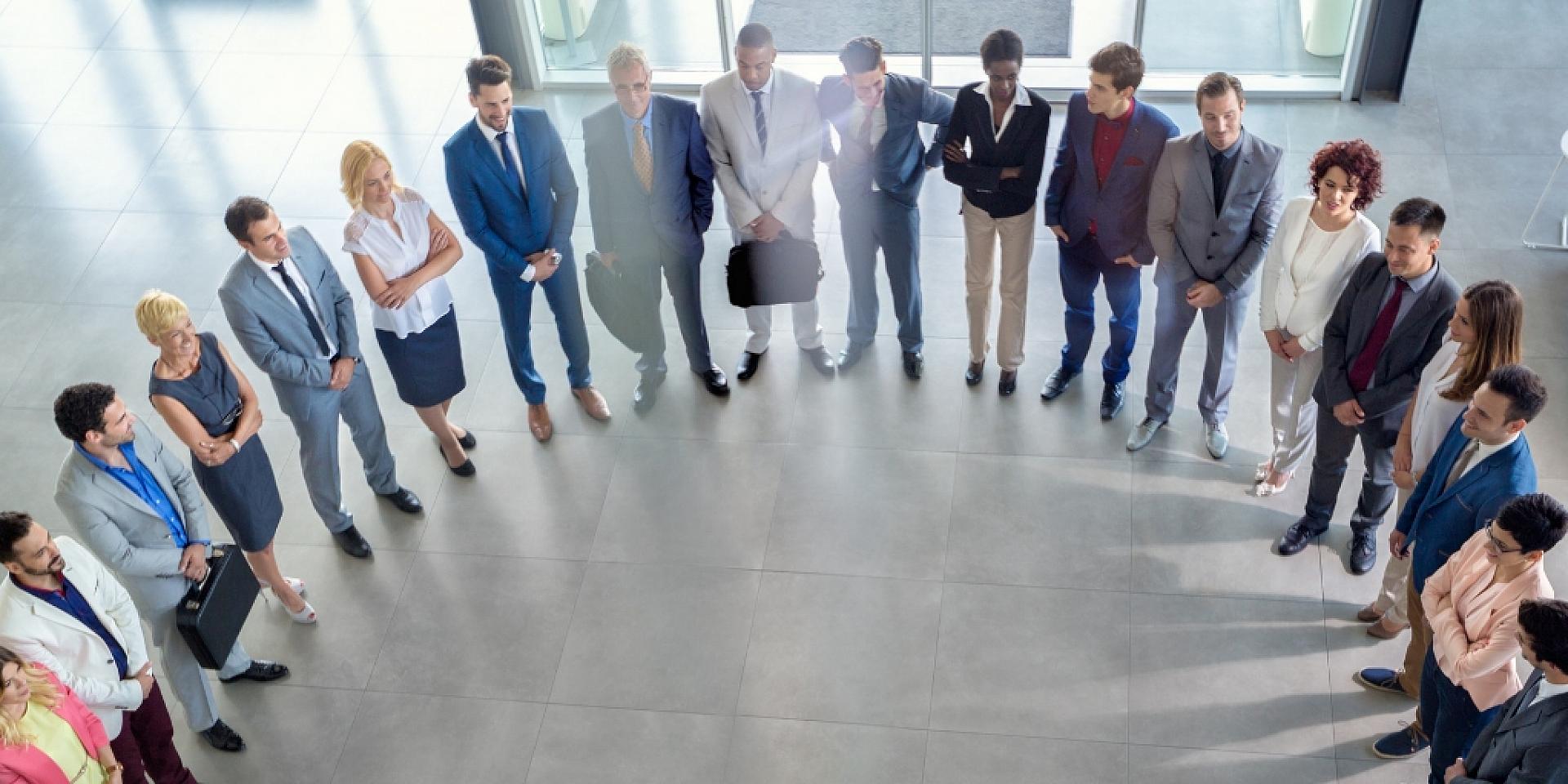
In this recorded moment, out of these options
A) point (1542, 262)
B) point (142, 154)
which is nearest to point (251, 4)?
point (142, 154)

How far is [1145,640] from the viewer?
518 cm

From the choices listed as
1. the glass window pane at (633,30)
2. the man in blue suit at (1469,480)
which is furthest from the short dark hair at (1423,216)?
the glass window pane at (633,30)

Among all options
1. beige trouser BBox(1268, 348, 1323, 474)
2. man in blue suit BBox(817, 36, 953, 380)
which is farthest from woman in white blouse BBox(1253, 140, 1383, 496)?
man in blue suit BBox(817, 36, 953, 380)

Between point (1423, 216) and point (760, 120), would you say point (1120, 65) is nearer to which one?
point (1423, 216)

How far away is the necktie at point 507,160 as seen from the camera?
531cm

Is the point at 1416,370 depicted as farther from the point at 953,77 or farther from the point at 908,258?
the point at 953,77

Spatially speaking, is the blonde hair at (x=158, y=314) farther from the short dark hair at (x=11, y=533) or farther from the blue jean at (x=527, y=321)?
the blue jean at (x=527, y=321)

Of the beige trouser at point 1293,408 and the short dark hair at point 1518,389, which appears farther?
the beige trouser at point 1293,408

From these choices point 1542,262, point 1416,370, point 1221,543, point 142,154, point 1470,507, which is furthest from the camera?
point 142,154

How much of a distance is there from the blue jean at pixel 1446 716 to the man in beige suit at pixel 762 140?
2962 millimetres

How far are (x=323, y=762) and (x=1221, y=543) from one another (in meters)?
3.59

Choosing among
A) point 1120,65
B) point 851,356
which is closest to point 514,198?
point 851,356

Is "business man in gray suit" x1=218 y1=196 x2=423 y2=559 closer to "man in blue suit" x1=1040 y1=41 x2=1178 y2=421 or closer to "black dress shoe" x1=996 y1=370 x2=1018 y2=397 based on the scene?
"black dress shoe" x1=996 y1=370 x2=1018 y2=397

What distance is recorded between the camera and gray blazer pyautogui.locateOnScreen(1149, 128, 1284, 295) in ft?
16.1
